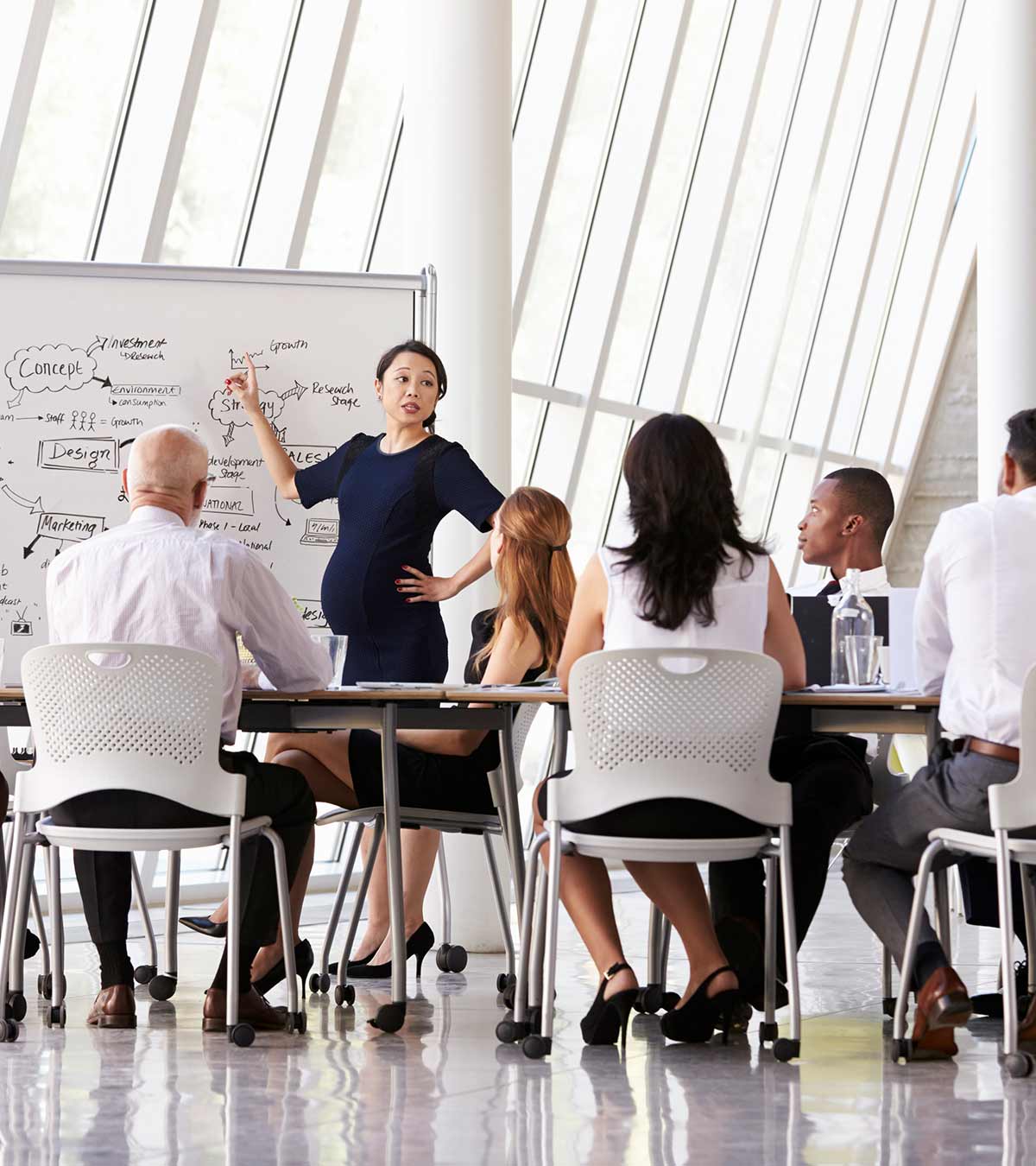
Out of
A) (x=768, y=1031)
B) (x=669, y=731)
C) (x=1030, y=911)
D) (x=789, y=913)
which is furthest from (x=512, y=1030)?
(x=1030, y=911)

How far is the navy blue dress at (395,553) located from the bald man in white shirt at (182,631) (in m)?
Result: 1.08

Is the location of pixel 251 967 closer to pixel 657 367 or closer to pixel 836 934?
pixel 836 934

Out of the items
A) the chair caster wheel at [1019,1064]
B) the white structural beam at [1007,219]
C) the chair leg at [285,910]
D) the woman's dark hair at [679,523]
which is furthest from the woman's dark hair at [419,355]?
the white structural beam at [1007,219]

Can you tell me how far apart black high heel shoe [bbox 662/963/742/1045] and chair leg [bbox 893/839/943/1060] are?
33cm

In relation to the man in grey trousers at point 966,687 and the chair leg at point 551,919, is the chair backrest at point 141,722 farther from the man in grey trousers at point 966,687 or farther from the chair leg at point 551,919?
the man in grey trousers at point 966,687

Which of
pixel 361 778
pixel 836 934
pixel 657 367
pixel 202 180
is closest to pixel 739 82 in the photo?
pixel 657 367

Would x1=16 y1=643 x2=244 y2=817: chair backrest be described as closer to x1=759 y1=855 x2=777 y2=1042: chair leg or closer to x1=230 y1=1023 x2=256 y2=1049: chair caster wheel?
x1=230 y1=1023 x2=256 y2=1049: chair caster wheel

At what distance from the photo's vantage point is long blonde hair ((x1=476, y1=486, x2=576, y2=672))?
4320mm

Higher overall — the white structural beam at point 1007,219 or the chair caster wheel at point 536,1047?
the white structural beam at point 1007,219

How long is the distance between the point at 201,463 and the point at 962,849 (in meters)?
1.84

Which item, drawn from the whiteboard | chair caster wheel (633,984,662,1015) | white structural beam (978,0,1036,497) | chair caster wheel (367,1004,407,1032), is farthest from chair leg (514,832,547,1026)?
white structural beam (978,0,1036,497)

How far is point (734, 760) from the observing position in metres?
3.39

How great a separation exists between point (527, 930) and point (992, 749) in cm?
103

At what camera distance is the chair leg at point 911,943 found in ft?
11.2
